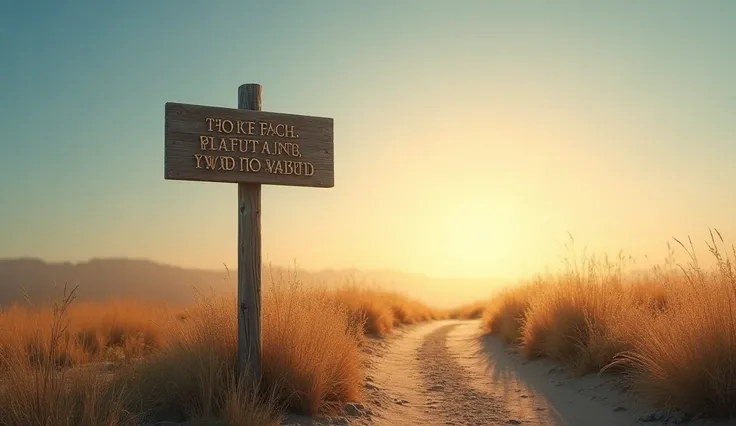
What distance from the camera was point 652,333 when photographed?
20.9 ft

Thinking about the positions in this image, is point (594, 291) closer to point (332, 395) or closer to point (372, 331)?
point (332, 395)

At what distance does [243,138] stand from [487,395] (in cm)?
548

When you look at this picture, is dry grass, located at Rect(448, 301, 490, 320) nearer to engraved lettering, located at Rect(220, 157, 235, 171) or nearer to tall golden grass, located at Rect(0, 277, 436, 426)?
tall golden grass, located at Rect(0, 277, 436, 426)

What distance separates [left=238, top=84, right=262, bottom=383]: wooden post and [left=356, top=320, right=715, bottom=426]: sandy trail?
1469mm

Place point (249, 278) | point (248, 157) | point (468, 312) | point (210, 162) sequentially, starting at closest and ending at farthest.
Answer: point (210, 162)
point (249, 278)
point (248, 157)
point (468, 312)

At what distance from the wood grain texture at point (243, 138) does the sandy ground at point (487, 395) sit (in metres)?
3.03

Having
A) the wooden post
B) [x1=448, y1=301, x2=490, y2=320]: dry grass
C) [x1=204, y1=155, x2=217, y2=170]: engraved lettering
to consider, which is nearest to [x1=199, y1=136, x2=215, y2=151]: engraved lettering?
[x1=204, y1=155, x2=217, y2=170]: engraved lettering

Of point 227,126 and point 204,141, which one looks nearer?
point 204,141

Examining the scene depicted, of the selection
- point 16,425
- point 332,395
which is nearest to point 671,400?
point 332,395

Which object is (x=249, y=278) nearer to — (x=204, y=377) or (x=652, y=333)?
(x=204, y=377)

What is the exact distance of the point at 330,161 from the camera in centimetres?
740

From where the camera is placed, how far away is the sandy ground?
6.77 metres

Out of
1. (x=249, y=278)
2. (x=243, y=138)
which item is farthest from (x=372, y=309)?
(x=243, y=138)

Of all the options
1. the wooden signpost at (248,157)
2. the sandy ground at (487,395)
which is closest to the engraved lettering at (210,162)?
the wooden signpost at (248,157)
